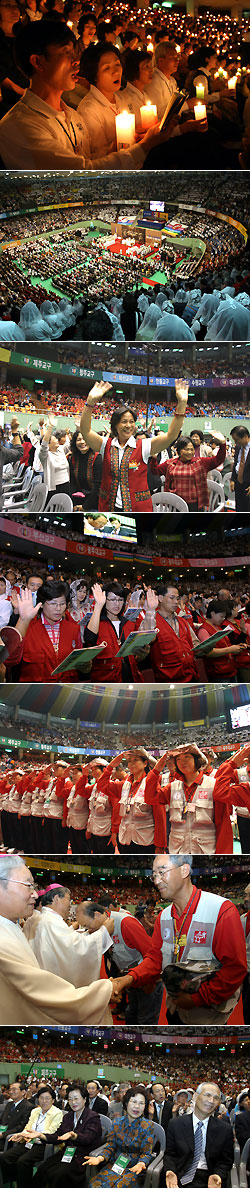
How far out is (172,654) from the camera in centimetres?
847

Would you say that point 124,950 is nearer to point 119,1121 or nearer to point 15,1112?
point 119,1121

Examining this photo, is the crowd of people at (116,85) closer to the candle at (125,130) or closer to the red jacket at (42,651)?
the candle at (125,130)

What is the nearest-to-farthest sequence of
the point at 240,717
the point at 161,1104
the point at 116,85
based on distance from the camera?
the point at 161,1104
the point at 240,717
the point at 116,85

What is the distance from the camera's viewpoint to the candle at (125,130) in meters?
8.86

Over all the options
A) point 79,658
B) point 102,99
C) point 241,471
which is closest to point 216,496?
Result: point 241,471

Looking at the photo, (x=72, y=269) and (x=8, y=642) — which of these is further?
(x=72, y=269)

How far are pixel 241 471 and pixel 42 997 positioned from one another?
392 cm

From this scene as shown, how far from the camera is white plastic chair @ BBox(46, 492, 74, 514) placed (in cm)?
843

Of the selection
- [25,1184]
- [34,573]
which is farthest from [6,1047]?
[34,573]

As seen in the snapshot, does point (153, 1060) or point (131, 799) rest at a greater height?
point (131, 799)

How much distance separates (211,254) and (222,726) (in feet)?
11.6

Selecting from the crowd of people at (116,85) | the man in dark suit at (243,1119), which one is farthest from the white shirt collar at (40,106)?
the man in dark suit at (243,1119)

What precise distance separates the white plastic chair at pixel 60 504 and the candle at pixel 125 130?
2763mm

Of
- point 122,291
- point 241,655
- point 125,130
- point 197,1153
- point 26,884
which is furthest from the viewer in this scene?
point 125,130
